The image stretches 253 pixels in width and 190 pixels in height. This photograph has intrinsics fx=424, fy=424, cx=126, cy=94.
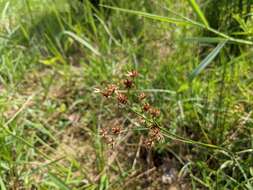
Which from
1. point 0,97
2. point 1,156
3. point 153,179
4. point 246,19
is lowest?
point 153,179

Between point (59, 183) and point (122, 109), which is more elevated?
point (122, 109)

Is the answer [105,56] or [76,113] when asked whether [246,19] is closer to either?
[105,56]

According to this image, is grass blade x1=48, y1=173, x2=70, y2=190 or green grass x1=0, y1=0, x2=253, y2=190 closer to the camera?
grass blade x1=48, y1=173, x2=70, y2=190

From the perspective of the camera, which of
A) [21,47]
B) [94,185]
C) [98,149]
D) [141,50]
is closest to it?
[94,185]

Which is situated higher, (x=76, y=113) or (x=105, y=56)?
(x=105, y=56)

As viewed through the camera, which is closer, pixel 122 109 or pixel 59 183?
pixel 59 183

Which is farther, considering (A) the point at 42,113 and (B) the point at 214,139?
(A) the point at 42,113

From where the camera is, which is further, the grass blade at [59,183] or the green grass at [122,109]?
the green grass at [122,109]

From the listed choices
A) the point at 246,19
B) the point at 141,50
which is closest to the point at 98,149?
the point at 141,50
